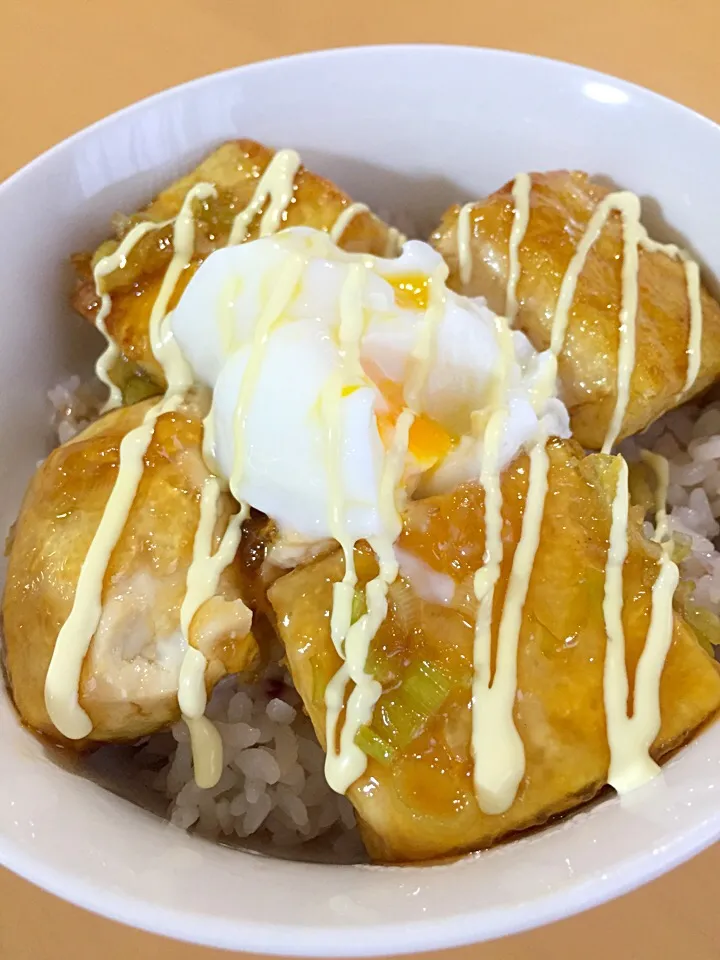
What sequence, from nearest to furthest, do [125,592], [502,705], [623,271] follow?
[502,705]
[125,592]
[623,271]

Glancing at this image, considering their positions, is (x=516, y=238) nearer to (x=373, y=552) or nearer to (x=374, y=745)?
(x=373, y=552)

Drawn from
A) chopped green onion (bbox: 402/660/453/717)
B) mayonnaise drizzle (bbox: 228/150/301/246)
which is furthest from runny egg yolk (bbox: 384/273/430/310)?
chopped green onion (bbox: 402/660/453/717)

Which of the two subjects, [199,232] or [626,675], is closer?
[626,675]

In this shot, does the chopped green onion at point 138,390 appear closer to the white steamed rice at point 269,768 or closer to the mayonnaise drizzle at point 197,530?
the mayonnaise drizzle at point 197,530

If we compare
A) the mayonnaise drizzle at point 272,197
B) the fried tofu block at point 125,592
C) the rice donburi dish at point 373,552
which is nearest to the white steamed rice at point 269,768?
the rice donburi dish at point 373,552

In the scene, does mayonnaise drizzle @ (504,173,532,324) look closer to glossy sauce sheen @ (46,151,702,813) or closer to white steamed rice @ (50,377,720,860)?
glossy sauce sheen @ (46,151,702,813)

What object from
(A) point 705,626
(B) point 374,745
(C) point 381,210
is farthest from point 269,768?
(C) point 381,210
